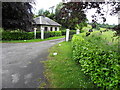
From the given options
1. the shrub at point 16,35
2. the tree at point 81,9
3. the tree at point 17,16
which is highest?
the tree at point 17,16

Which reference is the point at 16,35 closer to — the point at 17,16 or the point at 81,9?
the point at 17,16

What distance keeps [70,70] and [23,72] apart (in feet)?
6.54

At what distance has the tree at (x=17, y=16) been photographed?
1031 cm

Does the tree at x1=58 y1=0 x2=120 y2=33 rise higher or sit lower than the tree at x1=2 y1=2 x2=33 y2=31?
lower

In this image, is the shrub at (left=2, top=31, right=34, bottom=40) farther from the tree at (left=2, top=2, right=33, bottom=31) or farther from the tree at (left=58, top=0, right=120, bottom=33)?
the tree at (left=58, top=0, right=120, bottom=33)

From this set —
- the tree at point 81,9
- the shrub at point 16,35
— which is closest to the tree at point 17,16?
the shrub at point 16,35

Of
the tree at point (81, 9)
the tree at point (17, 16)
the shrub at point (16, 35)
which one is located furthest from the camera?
the shrub at point (16, 35)

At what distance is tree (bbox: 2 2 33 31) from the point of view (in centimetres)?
1031

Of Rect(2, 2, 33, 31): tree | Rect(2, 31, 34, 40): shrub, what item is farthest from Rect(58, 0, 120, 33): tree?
Rect(2, 31, 34, 40): shrub

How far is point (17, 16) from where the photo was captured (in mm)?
11586

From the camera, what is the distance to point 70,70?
4.11 metres

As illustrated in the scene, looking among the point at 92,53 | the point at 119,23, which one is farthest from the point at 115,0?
the point at 92,53

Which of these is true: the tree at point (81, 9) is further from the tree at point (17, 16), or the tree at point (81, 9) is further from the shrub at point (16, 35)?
the shrub at point (16, 35)

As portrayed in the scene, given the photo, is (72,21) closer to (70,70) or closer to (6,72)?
(70,70)
